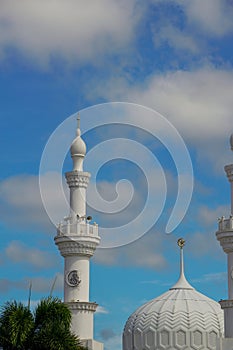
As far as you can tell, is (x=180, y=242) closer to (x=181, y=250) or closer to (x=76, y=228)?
(x=181, y=250)

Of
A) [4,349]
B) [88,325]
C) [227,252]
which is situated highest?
[227,252]

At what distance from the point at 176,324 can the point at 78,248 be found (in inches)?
365

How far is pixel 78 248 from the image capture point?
52312 mm

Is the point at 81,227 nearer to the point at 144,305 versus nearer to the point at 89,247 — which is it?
the point at 89,247

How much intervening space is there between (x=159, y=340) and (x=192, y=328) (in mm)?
2355

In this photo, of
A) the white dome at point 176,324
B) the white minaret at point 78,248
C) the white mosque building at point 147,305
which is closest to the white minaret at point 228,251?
the white mosque building at point 147,305

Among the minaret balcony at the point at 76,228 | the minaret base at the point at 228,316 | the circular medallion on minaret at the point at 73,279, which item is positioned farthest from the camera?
the minaret balcony at the point at 76,228

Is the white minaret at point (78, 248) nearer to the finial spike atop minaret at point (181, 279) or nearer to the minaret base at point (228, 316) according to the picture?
the minaret base at point (228, 316)

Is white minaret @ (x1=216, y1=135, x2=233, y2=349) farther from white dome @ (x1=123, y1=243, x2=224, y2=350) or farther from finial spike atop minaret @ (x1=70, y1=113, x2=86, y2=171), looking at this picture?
finial spike atop minaret @ (x1=70, y1=113, x2=86, y2=171)

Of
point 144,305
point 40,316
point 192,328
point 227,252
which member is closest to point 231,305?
point 227,252

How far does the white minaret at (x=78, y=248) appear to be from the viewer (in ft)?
169

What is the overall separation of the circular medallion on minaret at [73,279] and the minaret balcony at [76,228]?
2.38 meters

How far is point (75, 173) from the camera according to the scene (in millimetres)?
53719

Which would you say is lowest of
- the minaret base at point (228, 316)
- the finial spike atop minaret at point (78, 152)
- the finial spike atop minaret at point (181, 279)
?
the minaret base at point (228, 316)
